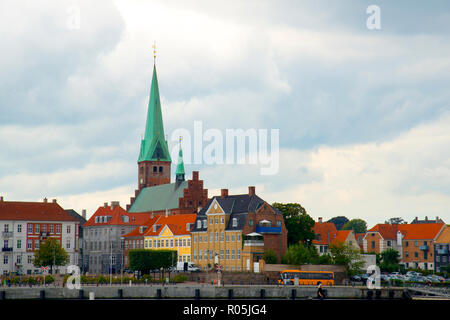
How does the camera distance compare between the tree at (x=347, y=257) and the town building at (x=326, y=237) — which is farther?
the town building at (x=326, y=237)

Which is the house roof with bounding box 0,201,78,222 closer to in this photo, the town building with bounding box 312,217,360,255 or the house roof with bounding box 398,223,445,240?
the town building with bounding box 312,217,360,255

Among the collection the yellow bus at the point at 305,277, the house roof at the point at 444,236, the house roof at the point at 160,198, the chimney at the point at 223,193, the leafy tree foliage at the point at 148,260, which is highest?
the house roof at the point at 160,198

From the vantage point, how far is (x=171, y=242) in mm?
143625

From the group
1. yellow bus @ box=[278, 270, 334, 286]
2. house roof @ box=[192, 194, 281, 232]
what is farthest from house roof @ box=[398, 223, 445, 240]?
yellow bus @ box=[278, 270, 334, 286]

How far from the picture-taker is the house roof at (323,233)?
159438 millimetres

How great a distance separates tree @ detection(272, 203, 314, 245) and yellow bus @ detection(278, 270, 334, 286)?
844 inches

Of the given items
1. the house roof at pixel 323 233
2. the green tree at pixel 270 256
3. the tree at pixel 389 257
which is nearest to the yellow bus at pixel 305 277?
the green tree at pixel 270 256

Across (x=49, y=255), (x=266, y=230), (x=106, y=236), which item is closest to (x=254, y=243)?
(x=266, y=230)

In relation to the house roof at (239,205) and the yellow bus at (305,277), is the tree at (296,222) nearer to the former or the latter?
the house roof at (239,205)

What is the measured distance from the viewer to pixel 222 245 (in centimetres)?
12938

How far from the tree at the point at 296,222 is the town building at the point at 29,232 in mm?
36924

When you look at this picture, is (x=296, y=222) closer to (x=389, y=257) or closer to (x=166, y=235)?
(x=166, y=235)
